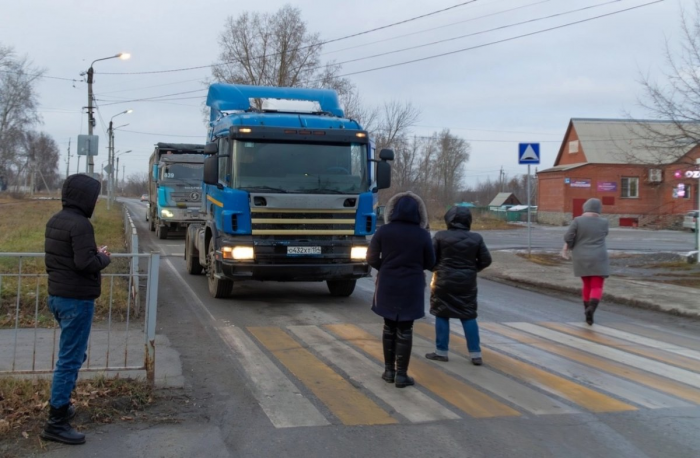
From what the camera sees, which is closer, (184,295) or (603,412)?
(603,412)

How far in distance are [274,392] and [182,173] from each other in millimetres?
19627

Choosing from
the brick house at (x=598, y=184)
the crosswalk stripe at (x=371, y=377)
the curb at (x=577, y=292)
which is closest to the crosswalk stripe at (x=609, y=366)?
the crosswalk stripe at (x=371, y=377)

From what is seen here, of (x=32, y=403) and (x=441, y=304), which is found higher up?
(x=441, y=304)

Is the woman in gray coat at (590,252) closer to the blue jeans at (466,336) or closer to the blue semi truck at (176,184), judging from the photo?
the blue jeans at (466,336)

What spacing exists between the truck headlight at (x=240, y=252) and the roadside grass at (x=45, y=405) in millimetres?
4417

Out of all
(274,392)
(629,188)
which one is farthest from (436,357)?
(629,188)

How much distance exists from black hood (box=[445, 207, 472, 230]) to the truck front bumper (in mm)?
3607

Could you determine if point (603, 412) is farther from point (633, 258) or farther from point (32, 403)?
point (633, 258)

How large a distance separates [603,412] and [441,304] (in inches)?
80.8

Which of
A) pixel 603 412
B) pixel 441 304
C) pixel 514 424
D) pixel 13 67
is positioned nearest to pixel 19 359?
pixel 441 304

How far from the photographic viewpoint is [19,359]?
257 inches

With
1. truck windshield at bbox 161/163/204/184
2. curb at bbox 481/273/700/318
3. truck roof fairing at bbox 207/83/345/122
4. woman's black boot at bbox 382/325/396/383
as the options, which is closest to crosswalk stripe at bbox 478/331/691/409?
woman's black boot at bbox 382/325/396/383

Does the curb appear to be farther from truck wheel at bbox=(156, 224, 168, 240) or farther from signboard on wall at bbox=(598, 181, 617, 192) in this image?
signboard on wall at bbox=(598, 181, 617, 192)

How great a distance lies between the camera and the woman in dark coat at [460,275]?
6.95m
